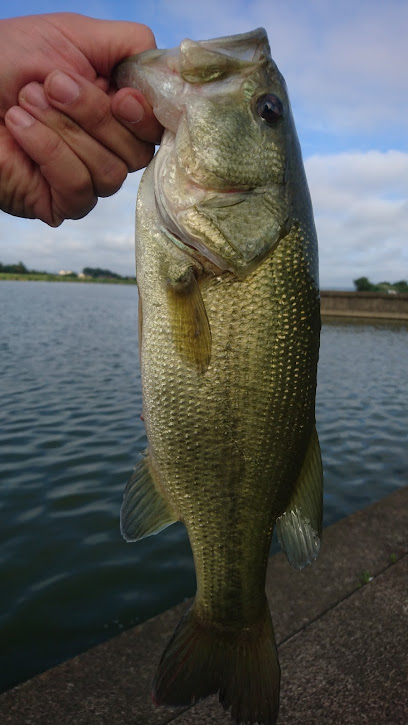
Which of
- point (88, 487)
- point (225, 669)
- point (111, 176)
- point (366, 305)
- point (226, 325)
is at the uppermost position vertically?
point (111, 176)

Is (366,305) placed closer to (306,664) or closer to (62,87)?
(306,664)

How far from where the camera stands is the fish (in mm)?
1983

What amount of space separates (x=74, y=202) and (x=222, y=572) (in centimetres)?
173

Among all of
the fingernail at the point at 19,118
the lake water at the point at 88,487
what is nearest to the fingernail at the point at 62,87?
the fingernail at the point at 19,118

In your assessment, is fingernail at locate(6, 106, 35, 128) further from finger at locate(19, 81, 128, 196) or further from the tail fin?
the tail fin

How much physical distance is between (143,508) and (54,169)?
1.44m

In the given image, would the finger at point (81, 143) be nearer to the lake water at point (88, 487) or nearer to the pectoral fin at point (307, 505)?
the pectoral fin at point (307, 505)

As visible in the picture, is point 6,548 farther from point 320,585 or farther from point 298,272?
point 298,272

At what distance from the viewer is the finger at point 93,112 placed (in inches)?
81.2

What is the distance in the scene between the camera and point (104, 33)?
2.14 m

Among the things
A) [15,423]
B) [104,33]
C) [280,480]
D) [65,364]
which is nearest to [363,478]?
[15,423]

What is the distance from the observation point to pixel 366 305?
3812 cm

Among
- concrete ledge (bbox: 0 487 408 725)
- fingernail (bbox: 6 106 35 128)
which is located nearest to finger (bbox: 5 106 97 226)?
fingernail (bbox: 6 106 35 128)

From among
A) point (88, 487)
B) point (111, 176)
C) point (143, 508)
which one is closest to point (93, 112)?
point (111, 176)
